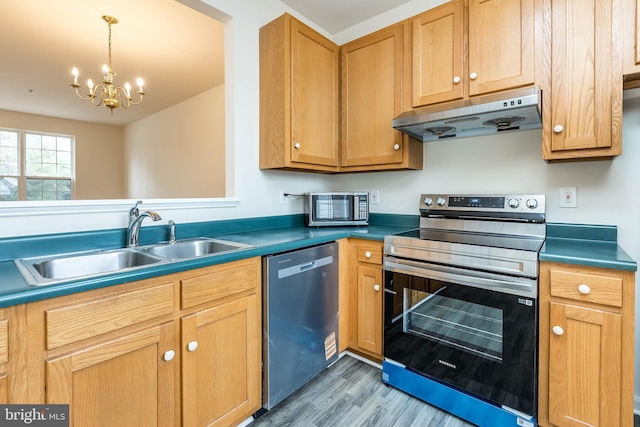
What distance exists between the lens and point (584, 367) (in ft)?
4.10

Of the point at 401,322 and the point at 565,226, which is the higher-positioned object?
the point at 565,226

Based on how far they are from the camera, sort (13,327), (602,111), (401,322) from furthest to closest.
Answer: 1. (401,322)
2. (602,111)
3. (13,327)

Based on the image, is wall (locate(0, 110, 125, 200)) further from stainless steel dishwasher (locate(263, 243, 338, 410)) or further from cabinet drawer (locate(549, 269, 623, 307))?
cabinet drawer (locate(549, 269, 623, 307))

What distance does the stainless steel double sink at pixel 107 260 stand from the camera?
1.07 meters

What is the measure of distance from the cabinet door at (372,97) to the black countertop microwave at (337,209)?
0.89 feet

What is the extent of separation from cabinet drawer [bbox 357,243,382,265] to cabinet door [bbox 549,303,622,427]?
0.86 m

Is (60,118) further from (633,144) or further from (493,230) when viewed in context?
(633,144)

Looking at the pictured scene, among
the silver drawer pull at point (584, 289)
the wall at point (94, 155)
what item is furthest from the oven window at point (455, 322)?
the wall at point (94, 155)

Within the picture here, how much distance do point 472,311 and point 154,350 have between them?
1.42 m

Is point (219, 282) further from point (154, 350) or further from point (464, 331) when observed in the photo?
point (464, 331)

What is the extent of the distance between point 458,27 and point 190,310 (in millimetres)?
2077

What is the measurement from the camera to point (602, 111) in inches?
53.9

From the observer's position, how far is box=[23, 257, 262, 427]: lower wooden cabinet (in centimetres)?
87

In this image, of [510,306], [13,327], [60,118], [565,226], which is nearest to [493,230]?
[565,226]
